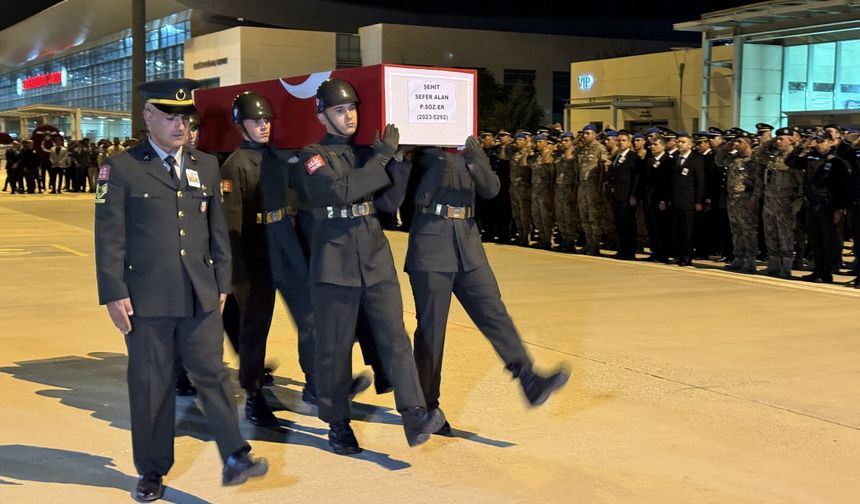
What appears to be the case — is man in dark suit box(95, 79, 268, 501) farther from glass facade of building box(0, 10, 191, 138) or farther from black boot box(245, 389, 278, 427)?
glass facade of building box(0, 10, 191, 138)

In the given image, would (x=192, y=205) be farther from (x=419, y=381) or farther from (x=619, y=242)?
(x=619, y=242)

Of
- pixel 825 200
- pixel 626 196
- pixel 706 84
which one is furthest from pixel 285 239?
pixel 706 84

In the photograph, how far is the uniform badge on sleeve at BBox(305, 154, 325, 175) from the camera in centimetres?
514

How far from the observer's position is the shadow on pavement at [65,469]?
16.0ft

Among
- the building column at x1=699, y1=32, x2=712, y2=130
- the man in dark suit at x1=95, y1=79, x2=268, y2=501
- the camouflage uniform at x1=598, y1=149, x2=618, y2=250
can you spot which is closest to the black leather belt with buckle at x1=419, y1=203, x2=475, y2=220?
the man in dark suit at x1=95, y1=79, x2=268, y2=501

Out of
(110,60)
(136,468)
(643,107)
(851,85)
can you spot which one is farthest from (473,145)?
(110,60)

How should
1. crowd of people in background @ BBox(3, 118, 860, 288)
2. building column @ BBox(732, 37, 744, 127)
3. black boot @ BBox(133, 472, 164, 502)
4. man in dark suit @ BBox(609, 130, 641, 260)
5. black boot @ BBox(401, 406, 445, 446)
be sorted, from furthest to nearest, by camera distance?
building column @ BBox(732, 37, 744, 127), man in dark suit @ BBox(609, 130, 641, 260), crowd of people in background @ BBox(3, 118, 860, 288), black boot @ BBox(401, 406, 445, 446), black boot @ BBox(133, 472, 164, 502)

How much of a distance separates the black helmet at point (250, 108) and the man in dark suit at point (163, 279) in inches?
45.1

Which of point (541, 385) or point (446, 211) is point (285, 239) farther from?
point (541, 385)

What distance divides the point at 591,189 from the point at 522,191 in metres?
1.79

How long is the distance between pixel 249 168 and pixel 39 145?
2838cm

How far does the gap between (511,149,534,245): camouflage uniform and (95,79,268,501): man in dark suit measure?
1234 centimetres

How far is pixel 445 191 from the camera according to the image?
566 cm

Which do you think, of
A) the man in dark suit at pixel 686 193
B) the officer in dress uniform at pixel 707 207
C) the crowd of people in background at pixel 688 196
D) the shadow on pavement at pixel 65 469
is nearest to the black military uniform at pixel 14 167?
the crowd of people in background at pixel 688 196
